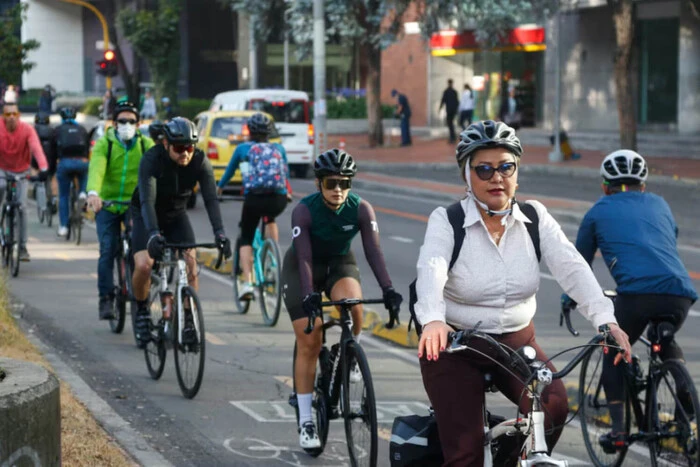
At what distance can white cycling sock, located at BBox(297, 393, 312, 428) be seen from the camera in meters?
6.99

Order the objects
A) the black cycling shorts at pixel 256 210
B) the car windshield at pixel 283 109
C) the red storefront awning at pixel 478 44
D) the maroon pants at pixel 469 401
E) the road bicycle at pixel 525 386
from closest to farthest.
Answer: the road bicycle at pixel 525 386, the maroon pants at pixel 469 401, the black cycling shorts at pixel 256 210, the car windshield at pixel 283 109, the red storefront awning at pixel 478 44

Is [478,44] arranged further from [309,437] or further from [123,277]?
[309,437]

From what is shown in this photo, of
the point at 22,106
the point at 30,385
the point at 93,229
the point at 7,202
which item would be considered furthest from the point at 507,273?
the point at 22,106

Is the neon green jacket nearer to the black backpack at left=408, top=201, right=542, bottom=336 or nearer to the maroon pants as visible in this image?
the black backpack at left=408, top=201, right=542, bottom=336

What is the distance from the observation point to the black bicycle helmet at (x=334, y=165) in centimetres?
682

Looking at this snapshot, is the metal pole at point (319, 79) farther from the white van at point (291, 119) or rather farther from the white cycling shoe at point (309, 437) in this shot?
the white cycling shoe at point (309, 437)

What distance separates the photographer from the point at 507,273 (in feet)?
15.4

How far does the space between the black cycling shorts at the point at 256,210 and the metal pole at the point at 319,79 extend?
62.2 ft

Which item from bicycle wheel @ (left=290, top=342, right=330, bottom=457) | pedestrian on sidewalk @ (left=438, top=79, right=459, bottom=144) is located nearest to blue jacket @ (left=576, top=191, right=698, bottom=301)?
bicycle wheel @ (left=290, top=342, right=330, bottom=457)

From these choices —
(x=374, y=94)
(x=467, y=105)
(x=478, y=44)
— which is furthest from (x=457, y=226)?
(x=478, y=44)

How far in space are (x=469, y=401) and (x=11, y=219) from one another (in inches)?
406

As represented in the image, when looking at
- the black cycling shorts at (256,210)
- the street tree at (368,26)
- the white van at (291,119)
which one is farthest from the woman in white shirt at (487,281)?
the street tree at (368,26)

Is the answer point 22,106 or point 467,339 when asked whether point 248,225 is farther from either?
point 22,106

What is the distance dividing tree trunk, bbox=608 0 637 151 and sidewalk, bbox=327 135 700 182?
4.45ft
